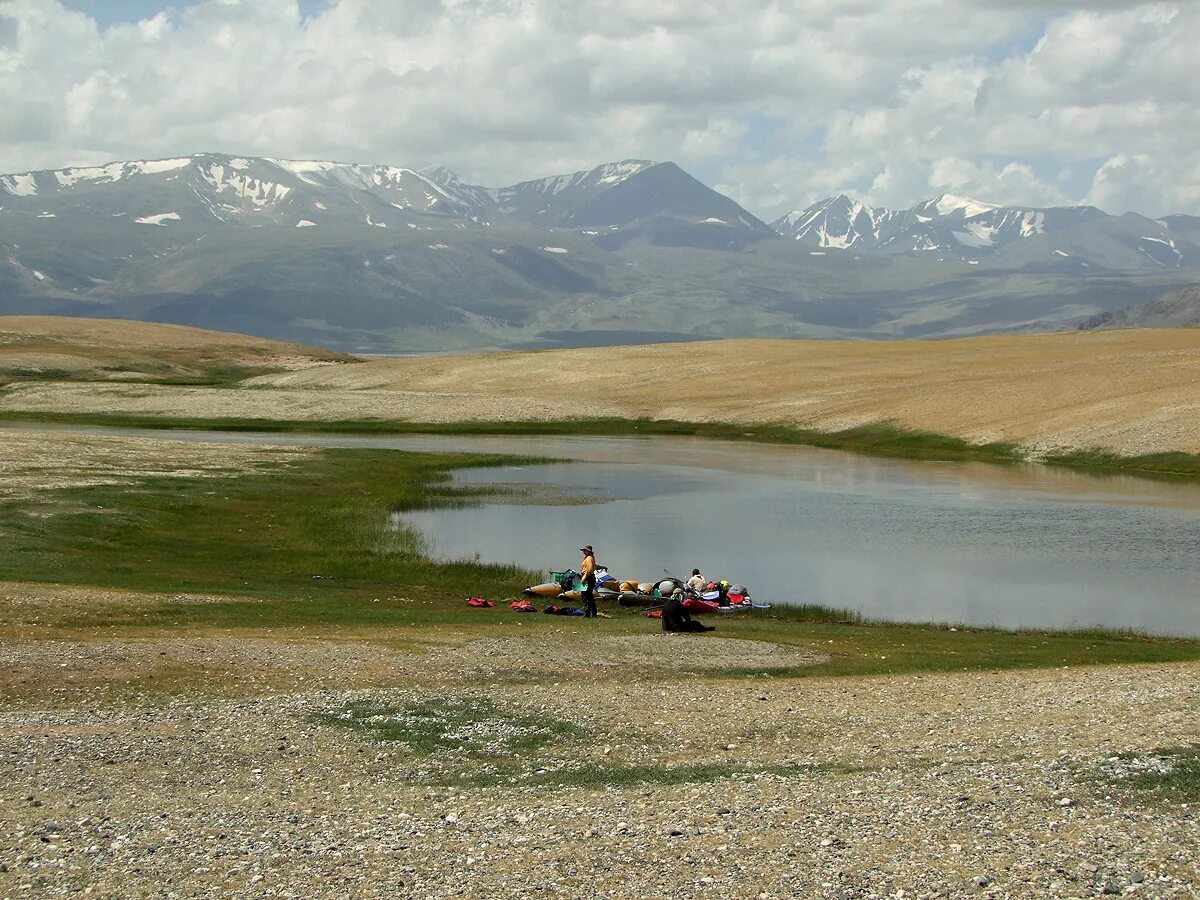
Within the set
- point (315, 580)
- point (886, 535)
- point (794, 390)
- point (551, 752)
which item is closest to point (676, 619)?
point (551, 752)

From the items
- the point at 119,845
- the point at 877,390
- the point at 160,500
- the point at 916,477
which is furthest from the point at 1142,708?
the point at 877,390

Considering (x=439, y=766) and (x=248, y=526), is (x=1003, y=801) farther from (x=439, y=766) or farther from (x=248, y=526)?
(x=248, y=526)

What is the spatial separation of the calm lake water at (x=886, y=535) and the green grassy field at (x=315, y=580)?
3.41 meters

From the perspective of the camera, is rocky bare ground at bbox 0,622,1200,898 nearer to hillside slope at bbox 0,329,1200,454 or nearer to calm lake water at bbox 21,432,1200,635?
calm lake water at bbox 21,432,1200,635

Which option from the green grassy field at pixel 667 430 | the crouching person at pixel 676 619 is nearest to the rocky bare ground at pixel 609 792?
the crouching person at pixel 676 619

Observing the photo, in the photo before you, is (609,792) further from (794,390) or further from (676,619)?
(794,390)

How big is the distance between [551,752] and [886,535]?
37697mm

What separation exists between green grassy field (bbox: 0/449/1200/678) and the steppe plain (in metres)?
0.29

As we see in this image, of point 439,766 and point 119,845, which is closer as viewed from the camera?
point 119,845

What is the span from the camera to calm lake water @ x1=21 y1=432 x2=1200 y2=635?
145ft

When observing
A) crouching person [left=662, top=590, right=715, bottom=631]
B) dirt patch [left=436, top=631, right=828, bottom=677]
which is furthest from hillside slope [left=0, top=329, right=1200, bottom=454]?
dirt patch [left=436, top=631, right=828, bottom=677]

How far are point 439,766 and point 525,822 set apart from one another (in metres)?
3.51

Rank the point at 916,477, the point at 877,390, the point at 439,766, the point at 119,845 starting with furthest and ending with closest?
the point at 877,390, the point at 916,477, the point at 439,766, the point at 119,845

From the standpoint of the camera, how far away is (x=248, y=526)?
5675cm
